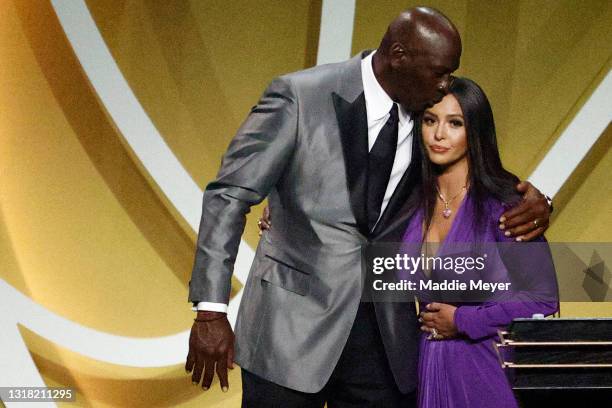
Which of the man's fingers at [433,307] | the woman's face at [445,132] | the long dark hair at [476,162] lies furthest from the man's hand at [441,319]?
the woman's face at [445,132]

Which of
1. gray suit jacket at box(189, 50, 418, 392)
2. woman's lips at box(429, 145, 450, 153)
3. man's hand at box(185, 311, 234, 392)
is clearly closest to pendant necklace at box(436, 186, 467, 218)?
woman's lips at box(429, 145, 450, 153)

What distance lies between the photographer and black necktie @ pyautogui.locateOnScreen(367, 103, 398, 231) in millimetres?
2152

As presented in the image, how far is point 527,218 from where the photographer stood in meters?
2.37

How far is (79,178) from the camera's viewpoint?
3287mm

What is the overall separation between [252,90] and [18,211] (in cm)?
81

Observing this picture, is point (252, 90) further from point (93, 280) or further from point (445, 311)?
point (445, 311)

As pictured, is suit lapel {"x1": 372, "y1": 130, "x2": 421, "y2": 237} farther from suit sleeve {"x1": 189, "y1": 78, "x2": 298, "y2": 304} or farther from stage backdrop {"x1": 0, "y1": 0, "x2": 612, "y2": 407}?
stage backdrop {"x1": 0, "y1": 0, "x2": 612, "y2": 407}

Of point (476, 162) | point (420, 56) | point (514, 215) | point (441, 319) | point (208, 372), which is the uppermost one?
point (420, 56)

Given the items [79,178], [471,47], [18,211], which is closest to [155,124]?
[79,178]

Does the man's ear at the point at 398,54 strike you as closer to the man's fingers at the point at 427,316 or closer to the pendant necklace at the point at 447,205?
the pendant necklace at the point at 447,205

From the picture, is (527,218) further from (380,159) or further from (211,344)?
(211,344)

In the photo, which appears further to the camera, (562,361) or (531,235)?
(531,235)

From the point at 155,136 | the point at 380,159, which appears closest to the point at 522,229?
the point at 380,159

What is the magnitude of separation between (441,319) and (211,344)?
2.04 feet
